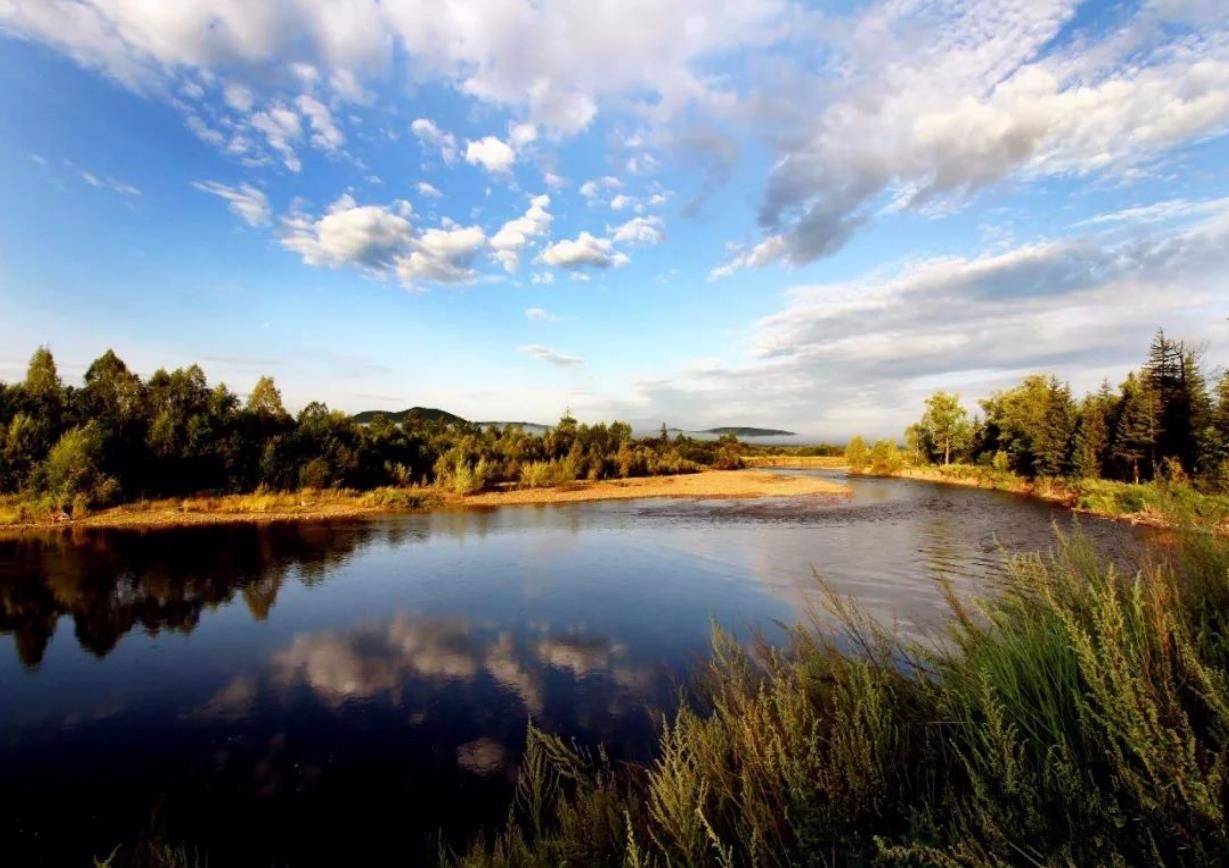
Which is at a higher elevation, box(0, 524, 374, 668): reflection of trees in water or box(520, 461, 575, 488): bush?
box(520, 461, 575, 488): bush

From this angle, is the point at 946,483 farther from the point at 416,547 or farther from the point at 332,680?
the point at 332,680

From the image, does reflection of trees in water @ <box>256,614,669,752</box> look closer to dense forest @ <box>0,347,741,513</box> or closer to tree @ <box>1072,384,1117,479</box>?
dense forest @ <box>0,347,741,513</box>

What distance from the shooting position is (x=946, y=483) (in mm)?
40500

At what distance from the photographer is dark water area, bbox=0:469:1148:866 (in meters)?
4.93

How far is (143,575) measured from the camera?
41.0ft

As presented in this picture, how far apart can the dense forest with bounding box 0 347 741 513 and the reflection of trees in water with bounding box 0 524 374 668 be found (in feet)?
11.6

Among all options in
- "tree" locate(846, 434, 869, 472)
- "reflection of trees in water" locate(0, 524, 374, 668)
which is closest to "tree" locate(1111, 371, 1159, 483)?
"tree" locate(846, 434, 869, 472)

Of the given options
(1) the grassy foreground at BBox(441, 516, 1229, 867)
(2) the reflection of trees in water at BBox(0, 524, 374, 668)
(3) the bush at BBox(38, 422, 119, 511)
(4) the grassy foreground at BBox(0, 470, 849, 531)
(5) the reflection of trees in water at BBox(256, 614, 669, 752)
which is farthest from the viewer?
(3) the bush at BBox(38, 422, 119, 511)

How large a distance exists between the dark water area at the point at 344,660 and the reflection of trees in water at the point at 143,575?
8cm

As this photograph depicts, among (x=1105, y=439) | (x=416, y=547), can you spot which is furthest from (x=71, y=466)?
(x=1105, y=439)

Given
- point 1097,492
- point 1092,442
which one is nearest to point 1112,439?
point 1092,442

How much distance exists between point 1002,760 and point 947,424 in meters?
57.4

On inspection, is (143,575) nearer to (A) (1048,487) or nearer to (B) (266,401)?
(B) (266,401)

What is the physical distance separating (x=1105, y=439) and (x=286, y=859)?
38.3 m
